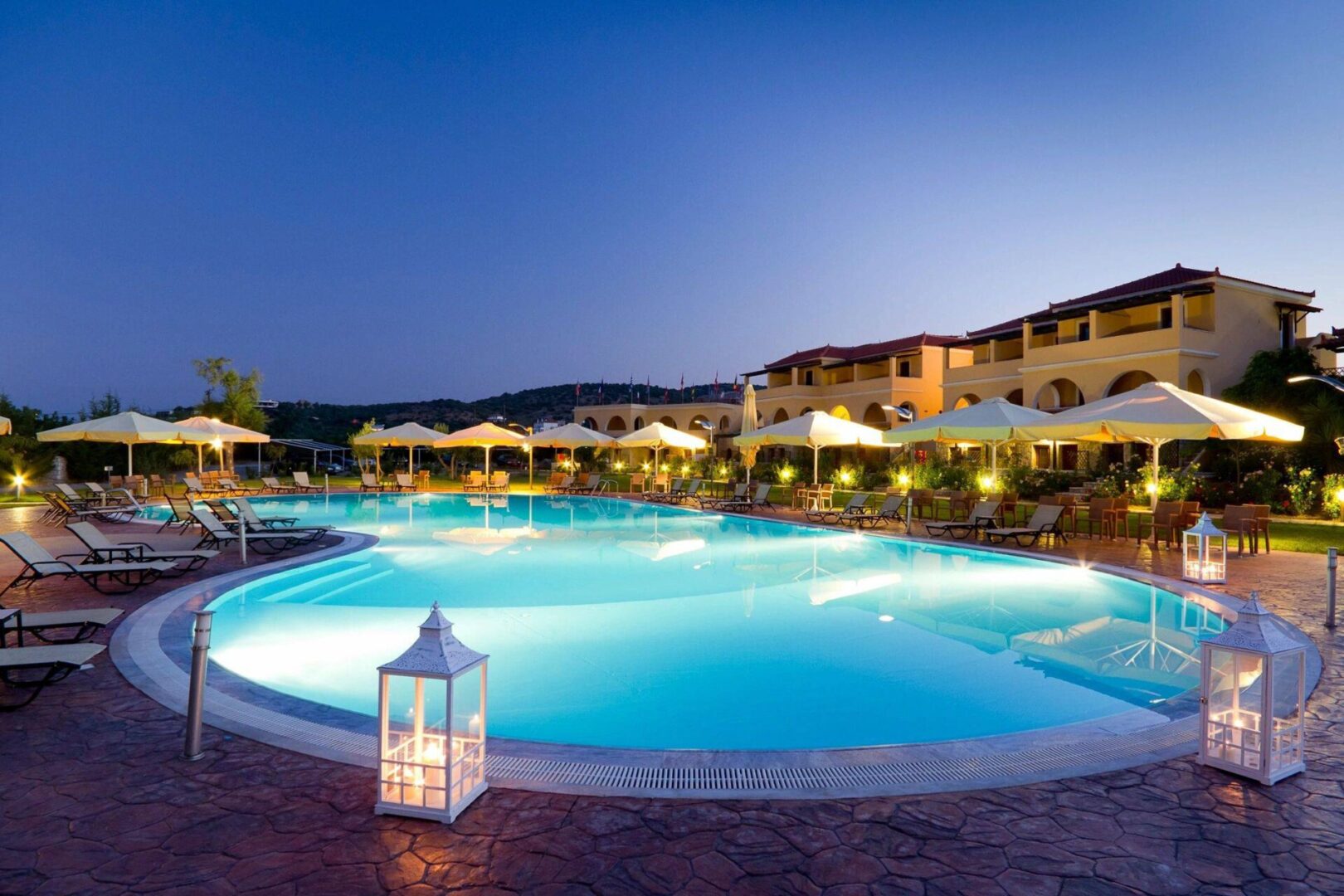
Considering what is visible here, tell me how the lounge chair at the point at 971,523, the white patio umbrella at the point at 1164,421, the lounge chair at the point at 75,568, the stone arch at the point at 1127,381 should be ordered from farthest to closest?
the stone arch at the point at 1127,381 < the lounge chair at the point at 971,523 < the white patio umbrella at the point at 1164,421 < the lounge chair at the point at 75,568

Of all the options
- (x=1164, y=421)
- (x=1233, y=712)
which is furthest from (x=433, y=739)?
(x=1164, y=421)

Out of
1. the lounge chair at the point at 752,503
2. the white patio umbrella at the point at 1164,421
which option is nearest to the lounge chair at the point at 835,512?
the lounge chair at the point at 752,503

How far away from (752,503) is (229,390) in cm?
3506

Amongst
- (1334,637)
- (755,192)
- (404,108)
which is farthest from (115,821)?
(404,108)

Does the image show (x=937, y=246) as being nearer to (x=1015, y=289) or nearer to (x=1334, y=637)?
(x=1015, y=289)

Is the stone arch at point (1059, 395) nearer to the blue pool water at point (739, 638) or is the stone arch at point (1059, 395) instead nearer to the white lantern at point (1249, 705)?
the blue pool water at point (739, 638)

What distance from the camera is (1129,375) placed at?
78.5ft

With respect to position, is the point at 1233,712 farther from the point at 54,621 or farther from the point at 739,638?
the point at 54,621

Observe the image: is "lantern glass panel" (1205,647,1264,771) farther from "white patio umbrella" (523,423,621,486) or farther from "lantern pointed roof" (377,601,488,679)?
"white patio umbrella" (523,423,621,486)

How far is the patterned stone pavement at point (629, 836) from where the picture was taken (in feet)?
8.56

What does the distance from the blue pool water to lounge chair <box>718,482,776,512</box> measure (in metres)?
5.98

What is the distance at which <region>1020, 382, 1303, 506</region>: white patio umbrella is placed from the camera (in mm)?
10406

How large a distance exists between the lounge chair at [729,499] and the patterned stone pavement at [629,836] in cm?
1539

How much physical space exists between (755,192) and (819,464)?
12057 millimetres
